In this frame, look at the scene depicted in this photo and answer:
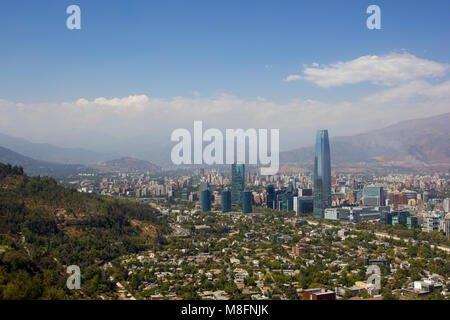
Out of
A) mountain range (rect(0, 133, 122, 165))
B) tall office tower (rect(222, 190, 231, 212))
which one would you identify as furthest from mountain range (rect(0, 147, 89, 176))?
tall office tower (rect(222, 190, 231, 212))

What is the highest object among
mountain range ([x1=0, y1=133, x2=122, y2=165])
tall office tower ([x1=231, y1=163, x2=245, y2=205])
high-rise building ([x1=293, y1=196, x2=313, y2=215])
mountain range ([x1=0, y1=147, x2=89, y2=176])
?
mountain range ([x1=0, y1=133, x2=122, y2=165])

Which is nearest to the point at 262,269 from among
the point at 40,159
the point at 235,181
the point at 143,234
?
the point at 143,234

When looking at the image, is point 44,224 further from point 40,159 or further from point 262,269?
point 40,159

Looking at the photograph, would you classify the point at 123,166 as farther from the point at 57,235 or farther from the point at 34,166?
the point at 57,235

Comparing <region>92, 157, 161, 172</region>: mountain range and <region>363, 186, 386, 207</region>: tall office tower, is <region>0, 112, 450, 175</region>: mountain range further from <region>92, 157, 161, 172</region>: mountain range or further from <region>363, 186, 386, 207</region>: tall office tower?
<region>363, 186, 386, 207</region>: tall office tower

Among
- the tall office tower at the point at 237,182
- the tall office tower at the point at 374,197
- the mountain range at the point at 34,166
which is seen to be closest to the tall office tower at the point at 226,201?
the tall office tower at the point at 237,182

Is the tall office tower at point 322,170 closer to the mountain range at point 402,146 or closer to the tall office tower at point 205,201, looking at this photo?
the tall office tower at point 205,201
